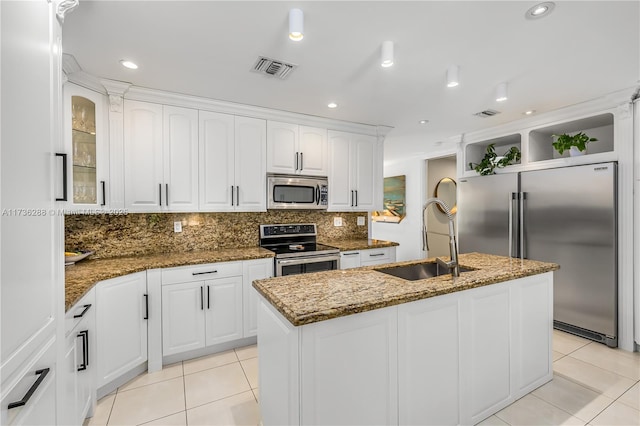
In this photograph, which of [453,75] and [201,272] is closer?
[453,75]

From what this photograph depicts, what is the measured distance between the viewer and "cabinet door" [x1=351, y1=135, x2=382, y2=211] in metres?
3.79

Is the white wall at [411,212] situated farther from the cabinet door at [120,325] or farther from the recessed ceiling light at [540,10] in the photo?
the cabinet door at [120,325]

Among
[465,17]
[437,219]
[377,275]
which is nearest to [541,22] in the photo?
[465,17]

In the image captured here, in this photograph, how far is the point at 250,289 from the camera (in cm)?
280

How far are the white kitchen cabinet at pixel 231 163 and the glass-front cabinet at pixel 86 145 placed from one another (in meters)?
0.79

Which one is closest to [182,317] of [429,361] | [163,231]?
[163,231]

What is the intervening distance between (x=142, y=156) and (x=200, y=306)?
1452 millimetres

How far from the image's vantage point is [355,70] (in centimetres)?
227

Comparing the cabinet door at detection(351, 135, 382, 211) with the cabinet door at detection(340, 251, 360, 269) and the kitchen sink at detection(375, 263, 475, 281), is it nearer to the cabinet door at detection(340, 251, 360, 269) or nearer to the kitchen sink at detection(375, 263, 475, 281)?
the cabinet door at detection(340, 251, 360, 269)

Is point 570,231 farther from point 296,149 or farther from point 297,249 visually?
point 296,149

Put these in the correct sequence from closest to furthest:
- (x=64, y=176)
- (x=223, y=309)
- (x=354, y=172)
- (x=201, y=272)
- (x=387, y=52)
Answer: (x=64, y=176) < (x=387, y=52) < (x=201, y=272) < (x=223, y=309) < (x=354, y=172)

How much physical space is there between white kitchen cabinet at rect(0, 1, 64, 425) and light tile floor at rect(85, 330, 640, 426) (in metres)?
1.01

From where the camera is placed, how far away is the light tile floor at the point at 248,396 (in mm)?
1861

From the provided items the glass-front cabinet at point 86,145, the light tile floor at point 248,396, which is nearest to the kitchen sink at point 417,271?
the light tile floor at point 248,396
